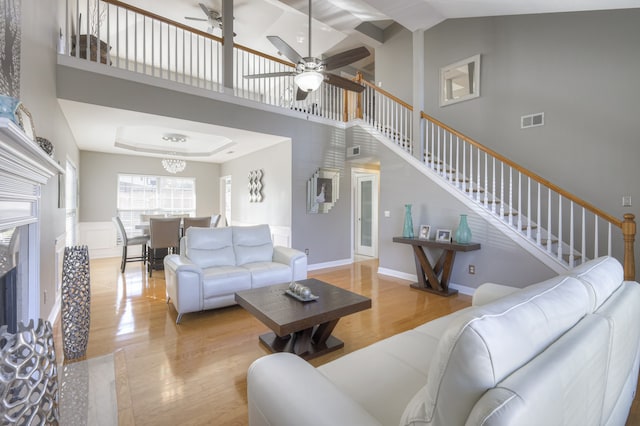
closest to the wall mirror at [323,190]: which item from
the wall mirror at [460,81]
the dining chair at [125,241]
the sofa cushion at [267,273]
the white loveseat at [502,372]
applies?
the sofa cushion at [267,273]

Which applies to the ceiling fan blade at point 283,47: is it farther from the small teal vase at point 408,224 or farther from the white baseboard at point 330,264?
the white baseboard at point 330,264

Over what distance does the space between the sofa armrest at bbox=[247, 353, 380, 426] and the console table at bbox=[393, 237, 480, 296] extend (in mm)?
3344

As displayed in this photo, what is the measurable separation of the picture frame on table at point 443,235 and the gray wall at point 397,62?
321cm

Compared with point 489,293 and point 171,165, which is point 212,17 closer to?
point 171,165

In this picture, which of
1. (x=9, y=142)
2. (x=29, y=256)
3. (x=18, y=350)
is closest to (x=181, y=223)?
(x=29, y=256)

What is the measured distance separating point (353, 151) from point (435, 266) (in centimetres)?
274

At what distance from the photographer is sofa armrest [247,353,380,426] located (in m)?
0.92

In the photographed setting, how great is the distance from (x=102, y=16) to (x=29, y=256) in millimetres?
5293

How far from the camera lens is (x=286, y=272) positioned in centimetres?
373

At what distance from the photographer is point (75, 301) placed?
2186mm

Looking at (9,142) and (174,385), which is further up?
(9,142)

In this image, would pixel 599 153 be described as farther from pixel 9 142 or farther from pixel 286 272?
pixel 9 142

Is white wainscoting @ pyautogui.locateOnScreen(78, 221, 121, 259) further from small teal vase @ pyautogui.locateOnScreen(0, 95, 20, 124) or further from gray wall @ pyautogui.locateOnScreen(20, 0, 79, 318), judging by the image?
small teal vase @ pyautogui.locateOnScreen(0, 95, 20, 124)

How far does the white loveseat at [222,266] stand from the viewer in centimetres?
312
